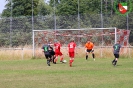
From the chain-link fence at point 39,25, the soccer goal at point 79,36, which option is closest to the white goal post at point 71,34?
the soccer goal at point 79,36

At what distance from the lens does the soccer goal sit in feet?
135

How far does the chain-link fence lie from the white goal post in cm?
189

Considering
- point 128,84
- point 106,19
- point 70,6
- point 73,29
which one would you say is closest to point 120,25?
point 106,19

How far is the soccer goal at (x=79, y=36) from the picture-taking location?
4122 cm

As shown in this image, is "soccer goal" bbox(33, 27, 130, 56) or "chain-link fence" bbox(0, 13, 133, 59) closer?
"soccer goal" bbox(33, 27, 130, 56)

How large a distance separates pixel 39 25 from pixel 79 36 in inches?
216

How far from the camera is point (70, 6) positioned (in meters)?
61.6

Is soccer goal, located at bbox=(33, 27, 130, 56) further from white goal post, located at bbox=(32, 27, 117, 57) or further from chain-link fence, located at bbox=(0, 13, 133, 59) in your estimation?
chain-link fence, located at bbox=(0, 13, 133, 59)

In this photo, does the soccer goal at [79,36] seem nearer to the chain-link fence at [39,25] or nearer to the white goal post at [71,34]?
the white goal post at [71,34]

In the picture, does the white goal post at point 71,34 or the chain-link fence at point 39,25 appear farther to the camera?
the chain-link fence at point 39,25

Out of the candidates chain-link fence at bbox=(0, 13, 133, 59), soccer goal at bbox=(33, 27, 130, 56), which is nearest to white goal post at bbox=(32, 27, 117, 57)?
soccer goal at bbox=(33, 27, 130, 56)

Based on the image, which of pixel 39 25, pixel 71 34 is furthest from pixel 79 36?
pixel 39 25

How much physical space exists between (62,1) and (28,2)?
533 cm

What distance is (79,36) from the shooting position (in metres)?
42.6
